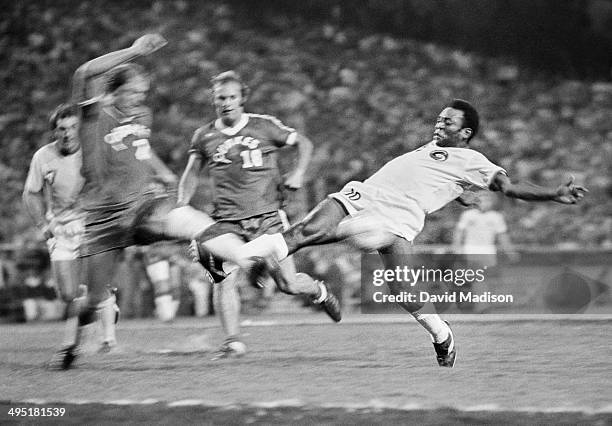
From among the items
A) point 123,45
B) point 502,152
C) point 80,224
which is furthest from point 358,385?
point 123,45

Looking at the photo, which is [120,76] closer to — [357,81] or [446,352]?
[446,352]

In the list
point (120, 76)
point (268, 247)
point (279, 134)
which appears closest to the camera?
point (268, 247)

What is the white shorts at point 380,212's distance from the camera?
6.96 m

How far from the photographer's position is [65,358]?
6797 mm

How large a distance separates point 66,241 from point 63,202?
14.9 inches

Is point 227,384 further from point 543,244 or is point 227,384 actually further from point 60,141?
point 543,244

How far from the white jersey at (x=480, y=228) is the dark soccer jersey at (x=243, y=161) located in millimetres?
5758

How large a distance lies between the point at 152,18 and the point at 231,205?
45.2 ft

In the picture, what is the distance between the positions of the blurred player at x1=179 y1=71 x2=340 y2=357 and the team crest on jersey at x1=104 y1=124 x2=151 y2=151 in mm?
767

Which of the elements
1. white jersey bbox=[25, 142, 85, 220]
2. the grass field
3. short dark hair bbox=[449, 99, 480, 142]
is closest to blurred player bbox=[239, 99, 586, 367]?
short dark hair bbox=[449, 99, 480, 142]

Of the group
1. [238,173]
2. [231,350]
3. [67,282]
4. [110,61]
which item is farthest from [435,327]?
[67,282]

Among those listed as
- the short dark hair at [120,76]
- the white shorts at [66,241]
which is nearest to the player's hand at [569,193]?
the short dark hair at [120,76]

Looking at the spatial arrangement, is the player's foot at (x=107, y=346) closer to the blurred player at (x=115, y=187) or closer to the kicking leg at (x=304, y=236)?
the blurred player at (x=115, y=187)

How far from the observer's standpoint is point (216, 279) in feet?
24.3
